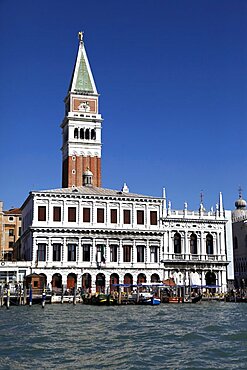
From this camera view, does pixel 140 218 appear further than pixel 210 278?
No

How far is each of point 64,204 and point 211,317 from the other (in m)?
22.3

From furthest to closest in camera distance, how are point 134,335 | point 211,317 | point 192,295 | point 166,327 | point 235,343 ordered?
point 192,295 < point 211,317 < point 166,327 < point 134,335 < point 235,343

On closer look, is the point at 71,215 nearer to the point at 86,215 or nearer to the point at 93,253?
the point at 86,215

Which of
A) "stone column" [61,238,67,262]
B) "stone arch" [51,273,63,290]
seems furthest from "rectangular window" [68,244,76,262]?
Answer: "stone arch" [51,273,63,290]

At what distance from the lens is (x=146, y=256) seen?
49.8 meters

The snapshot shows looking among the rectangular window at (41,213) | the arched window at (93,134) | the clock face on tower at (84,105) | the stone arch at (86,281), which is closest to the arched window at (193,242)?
the stone arch at (86,281)

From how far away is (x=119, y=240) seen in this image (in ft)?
162

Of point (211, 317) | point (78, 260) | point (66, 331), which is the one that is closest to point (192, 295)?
point (78, 260)

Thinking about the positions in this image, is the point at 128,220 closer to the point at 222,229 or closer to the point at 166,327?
the point at 222,229

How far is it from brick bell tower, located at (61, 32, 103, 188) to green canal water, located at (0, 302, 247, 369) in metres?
32.9

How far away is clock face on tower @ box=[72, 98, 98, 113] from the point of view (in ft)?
202

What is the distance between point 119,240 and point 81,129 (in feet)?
51.5

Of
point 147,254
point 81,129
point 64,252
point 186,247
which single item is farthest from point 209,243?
point 81,129

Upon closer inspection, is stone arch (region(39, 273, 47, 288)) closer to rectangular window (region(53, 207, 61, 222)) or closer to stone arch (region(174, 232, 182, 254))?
rectangular window (region(53, 207, 61, 222))
